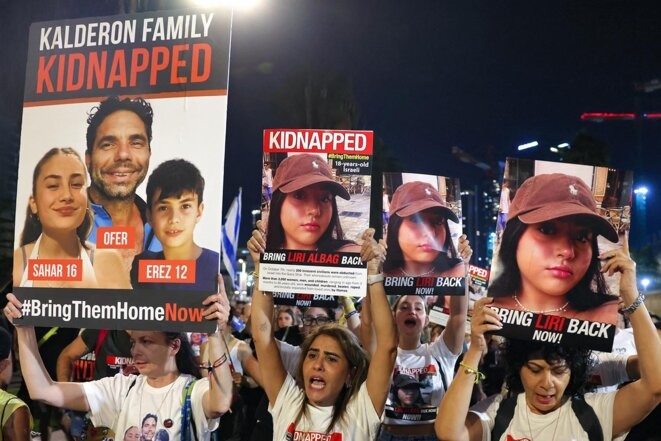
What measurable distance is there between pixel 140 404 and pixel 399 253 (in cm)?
272

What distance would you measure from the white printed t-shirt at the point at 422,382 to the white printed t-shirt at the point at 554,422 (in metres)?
2.01

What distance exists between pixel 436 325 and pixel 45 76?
19.6 feet

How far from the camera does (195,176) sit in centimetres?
364

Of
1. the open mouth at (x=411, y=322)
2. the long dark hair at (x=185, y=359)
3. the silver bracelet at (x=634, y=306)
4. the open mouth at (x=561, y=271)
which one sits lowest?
the long dark hair at (x=185, y=359)

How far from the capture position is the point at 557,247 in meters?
3.68

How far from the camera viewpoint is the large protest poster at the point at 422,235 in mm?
5973

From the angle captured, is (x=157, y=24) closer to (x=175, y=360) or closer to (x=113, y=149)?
(x=113, y=149)

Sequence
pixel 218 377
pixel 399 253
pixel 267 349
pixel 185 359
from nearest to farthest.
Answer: pixel 218 377 < pixel 267 349 < pixel 185 359 < pixel 399 253

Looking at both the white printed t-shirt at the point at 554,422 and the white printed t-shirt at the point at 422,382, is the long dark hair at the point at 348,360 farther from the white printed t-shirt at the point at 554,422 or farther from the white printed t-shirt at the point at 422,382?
the white printed t-shirt at the point at 422,382

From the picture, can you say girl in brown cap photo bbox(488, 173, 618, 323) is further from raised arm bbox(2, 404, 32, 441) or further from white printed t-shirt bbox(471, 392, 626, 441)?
raised arm bbox(2, 404, 32, 441)

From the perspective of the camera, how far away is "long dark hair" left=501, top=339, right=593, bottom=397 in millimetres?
3672

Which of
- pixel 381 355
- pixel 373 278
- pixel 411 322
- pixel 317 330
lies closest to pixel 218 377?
pixel 317 330

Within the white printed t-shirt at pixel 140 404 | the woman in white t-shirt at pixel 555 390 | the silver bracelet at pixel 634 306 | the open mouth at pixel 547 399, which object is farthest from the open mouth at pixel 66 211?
the silver bracelet at pixel 634 306

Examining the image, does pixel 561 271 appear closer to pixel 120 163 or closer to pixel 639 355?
pixel 639 355
